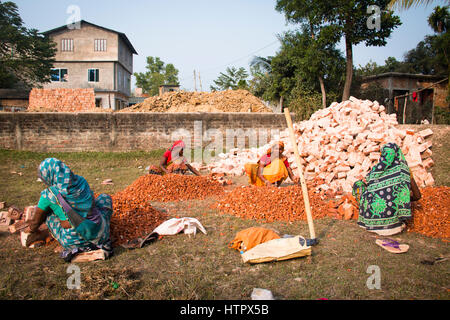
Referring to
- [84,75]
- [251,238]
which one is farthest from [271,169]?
[84,75]

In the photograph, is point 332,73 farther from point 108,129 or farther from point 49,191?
point 49,191

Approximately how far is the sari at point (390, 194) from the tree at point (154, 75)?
42366 millimetres

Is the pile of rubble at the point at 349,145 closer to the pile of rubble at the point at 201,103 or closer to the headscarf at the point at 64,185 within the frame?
the headscarf at the point at 64,185

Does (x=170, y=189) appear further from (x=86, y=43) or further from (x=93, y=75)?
(x=86, y=43)

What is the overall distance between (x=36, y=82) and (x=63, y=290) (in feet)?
88.9

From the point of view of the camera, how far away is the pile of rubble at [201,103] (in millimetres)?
15625

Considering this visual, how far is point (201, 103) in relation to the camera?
53.2 feet

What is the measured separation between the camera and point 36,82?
25.2m

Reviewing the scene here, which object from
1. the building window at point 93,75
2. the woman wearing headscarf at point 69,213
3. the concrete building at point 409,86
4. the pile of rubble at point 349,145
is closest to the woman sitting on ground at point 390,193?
the pile of rubble at point 349,145

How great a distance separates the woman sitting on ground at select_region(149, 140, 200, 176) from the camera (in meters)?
7.32

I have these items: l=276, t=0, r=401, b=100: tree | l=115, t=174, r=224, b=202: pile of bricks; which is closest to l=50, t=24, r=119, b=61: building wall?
l=276, t=0, r=401, b=100: tree

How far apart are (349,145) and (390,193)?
3.60m

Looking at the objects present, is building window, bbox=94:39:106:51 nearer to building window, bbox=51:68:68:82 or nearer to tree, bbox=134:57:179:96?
building window, bbox=51:68:68:82
